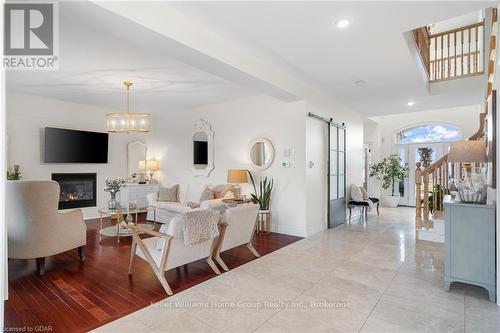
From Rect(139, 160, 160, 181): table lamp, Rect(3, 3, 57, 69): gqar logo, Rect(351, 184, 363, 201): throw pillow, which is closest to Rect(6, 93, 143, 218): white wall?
Rect(139, 160, 160, 181): table lamp

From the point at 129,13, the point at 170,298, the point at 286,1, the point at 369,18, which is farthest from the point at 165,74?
the point at 170,298

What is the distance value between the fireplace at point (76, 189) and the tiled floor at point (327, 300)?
4941mm

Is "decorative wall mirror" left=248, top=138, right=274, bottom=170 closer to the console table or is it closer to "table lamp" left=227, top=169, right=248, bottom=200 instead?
"table lamp" left=227, top=169, right=248, bottom=200

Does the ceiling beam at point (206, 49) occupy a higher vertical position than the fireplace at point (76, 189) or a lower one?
higher

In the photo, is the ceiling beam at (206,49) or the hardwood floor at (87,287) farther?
the ceiling beam at (206,49)

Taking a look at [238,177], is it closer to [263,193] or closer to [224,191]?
[224,191]

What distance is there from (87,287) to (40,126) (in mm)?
4676

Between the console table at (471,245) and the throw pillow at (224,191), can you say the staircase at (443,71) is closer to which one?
the console table at (471,245)

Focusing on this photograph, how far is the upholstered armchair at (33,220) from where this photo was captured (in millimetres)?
3094

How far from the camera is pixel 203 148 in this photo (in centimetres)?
660

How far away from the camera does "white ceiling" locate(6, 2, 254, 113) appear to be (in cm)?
256

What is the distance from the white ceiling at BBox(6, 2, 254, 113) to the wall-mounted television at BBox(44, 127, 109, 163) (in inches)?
30.0

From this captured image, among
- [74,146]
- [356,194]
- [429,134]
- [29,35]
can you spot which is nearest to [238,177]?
[356,194]

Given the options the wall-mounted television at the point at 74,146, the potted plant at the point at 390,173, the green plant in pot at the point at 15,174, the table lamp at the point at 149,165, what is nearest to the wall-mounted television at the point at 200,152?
the table lamp at the point at 149,165
